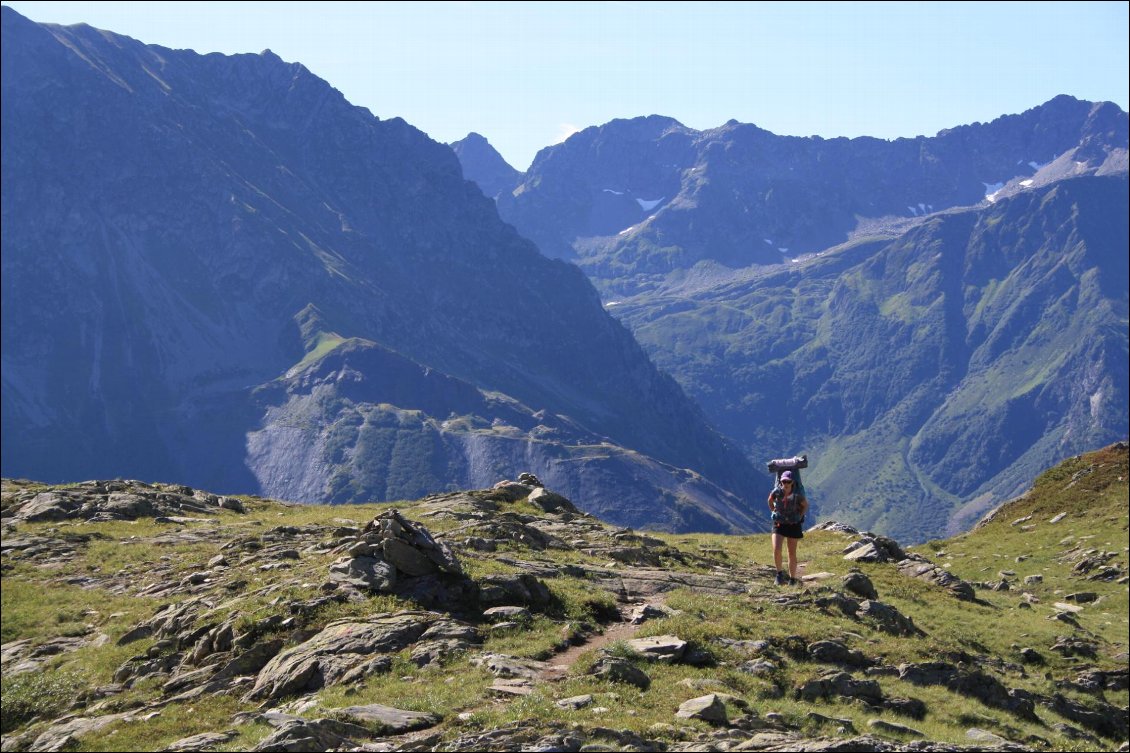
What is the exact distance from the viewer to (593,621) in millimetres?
31641

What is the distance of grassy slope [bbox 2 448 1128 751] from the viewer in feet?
78.9

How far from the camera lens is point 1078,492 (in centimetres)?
7338

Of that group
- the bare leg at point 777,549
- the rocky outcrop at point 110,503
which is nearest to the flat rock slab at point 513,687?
the bare leg at point 777,549

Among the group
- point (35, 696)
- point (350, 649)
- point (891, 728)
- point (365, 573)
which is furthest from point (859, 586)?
point (35, 696)

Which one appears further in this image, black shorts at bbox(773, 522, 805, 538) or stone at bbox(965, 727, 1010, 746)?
black shorts at bbox(773, 522, 805, 538)

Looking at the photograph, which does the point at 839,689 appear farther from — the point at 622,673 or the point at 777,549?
the point at 777,549

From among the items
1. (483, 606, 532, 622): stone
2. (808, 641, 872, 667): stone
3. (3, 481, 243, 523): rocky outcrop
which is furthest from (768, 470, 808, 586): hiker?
(3, 481, 243, 523): rocky outcrop

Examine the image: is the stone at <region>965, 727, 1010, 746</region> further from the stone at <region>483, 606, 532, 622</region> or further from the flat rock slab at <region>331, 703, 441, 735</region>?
the flat rock slab at <region>331, 703, 441, 735</region>

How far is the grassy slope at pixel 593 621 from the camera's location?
2406 cm

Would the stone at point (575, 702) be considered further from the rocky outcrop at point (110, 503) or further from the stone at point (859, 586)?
the rocky outcrop at point (110, 503)

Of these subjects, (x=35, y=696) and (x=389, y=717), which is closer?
(x=389, y=717)

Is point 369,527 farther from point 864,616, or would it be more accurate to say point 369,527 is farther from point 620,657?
point 864,616

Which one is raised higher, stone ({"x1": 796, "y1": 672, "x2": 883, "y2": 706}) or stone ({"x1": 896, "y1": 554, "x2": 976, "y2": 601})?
stone ({"x1": 796, "y1": 672, "x2": 883, "y2": 706})

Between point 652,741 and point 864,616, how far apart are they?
1715cm
